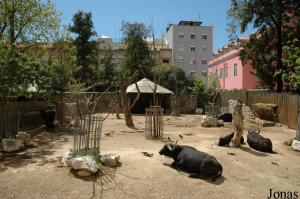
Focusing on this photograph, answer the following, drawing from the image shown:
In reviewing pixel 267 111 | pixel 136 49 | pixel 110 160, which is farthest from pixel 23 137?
pixel 136 49

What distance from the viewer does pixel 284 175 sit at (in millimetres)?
9750

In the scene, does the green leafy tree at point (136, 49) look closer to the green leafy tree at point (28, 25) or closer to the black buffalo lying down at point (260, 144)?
the green leafy tree at point (28, 25)

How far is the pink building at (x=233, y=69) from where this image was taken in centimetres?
3631

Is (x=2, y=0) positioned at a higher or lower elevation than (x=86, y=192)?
higher

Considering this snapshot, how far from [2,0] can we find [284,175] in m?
17.8

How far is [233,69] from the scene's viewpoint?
39281 mm

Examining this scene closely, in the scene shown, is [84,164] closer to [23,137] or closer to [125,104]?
[23,137]

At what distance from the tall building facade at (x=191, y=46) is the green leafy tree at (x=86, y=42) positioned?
19.9 m

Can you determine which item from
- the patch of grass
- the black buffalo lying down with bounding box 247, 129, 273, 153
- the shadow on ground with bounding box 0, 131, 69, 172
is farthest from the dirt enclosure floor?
the patch of grass

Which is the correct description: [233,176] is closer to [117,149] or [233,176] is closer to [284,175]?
[284,175]

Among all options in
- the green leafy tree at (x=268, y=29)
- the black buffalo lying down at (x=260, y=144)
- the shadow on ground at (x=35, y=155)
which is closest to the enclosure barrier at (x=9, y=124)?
the shadow on ground at (x=35, y=155)

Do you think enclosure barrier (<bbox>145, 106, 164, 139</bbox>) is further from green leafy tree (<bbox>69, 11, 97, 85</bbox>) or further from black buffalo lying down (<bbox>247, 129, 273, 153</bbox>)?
green leafy tree (<bbox>69, 11, 97, 85</bbox>)

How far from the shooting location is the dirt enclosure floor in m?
7.74

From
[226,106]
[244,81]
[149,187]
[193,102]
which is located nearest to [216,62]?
[244,81]
